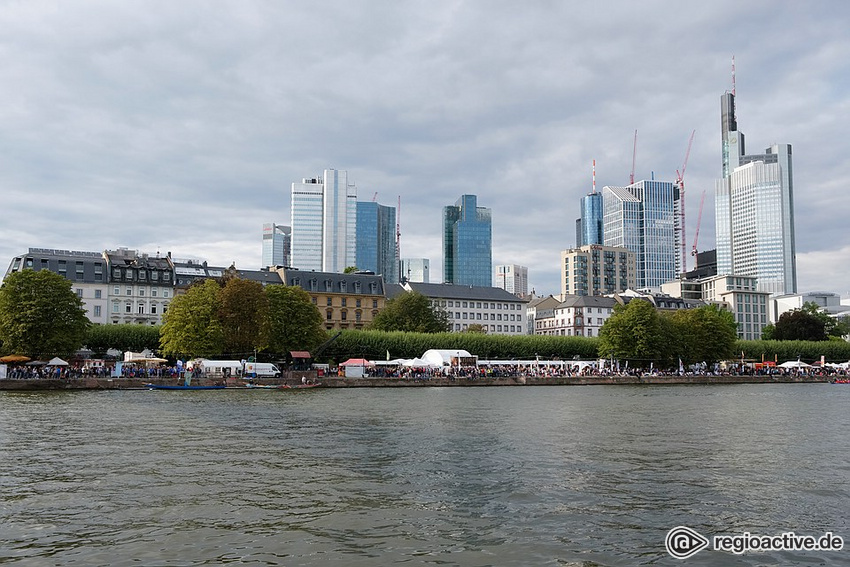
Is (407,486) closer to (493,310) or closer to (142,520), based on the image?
(142,520)

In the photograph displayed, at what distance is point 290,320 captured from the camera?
102 m

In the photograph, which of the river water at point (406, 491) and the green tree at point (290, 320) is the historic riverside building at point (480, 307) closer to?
the green tree at point (290, 320)

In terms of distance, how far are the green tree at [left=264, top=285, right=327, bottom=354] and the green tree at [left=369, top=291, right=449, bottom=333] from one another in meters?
33.7

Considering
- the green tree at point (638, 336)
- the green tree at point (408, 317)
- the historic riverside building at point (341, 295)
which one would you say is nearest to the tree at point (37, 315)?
the green tree at point (408, 317)

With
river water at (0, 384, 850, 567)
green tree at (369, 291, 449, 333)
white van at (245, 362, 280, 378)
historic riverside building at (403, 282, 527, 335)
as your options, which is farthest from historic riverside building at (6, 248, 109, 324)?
river water at (0, 384, 850, 567)

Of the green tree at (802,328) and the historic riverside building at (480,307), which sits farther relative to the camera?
the historic riverside building at (480,307)

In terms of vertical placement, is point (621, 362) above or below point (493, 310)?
below

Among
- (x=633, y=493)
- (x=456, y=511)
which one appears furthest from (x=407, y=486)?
(x=633, y=493)

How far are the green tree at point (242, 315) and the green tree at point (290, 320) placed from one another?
3173 millimetres

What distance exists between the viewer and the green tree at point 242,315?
93000 mm

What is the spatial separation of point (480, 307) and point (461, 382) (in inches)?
3545

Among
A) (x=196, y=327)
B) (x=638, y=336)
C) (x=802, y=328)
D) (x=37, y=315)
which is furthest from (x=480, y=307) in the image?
(x=37, y=315)

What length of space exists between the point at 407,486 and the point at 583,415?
28.1 m

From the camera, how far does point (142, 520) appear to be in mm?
17047
